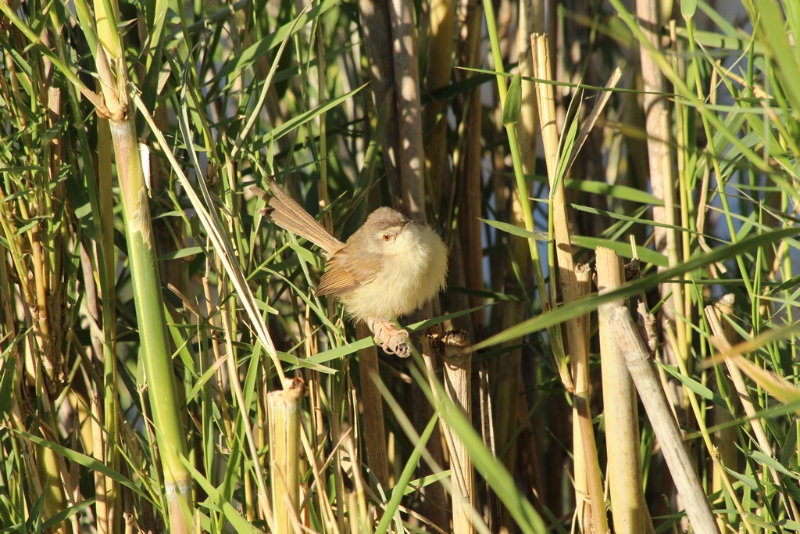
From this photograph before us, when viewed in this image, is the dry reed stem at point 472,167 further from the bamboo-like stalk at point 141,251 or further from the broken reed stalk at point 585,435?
the bamboo-like stalk at point 141,251

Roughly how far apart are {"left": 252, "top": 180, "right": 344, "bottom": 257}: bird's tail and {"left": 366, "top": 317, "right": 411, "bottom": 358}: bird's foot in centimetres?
30

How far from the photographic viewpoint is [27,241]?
1.57m

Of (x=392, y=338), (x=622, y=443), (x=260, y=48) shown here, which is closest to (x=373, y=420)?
(x=392, y=338)

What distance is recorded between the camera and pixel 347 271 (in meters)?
2.22

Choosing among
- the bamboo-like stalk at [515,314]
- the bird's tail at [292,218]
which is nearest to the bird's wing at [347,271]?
the bird's tail at [292,218]

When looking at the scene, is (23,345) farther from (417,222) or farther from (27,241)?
(417,222)

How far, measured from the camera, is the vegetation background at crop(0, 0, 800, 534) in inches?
48.1

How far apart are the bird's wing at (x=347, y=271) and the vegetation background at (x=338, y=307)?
74 millimetres

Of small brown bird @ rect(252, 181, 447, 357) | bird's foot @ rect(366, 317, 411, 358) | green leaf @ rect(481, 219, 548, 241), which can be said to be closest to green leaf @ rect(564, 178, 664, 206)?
green leaf @ rect(481, 219, 548, 241)

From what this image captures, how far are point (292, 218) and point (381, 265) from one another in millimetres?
518

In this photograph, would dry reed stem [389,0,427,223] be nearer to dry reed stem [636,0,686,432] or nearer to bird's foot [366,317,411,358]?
bird's foot [366,317,411,358]

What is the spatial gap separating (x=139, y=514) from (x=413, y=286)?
997 millimetres

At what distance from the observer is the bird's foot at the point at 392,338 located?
1.86 metres

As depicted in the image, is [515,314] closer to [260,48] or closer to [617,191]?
[617,191]
